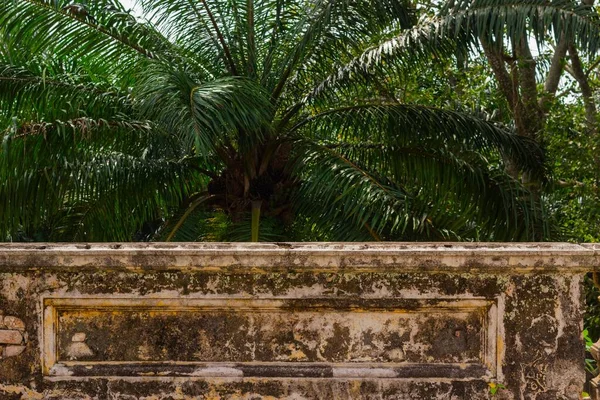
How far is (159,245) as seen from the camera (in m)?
4.12

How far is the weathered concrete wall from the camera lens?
393 cm

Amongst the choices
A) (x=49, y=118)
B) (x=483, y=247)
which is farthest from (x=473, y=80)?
(x=483, y=247)

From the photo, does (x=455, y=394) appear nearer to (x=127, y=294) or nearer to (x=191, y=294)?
(x=191, y=294)

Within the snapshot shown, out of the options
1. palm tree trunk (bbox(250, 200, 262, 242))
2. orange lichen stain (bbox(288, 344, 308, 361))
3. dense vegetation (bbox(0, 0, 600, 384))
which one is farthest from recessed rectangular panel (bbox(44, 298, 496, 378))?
palm tree trunk (bbox(250, 200, 262, 242))

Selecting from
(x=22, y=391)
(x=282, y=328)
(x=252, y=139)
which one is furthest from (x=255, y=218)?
(x=22, y=391)

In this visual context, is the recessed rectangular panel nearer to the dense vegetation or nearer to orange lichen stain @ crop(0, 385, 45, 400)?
orange lichen stain @ crop(0, 385, 45, 400)

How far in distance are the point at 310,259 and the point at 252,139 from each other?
3898mm

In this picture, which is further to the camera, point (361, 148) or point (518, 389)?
point (361, 148)

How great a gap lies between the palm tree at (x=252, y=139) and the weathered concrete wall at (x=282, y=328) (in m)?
3.27

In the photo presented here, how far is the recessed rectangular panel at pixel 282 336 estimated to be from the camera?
13.0 ft

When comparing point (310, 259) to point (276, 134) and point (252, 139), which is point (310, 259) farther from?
point (276, 134)

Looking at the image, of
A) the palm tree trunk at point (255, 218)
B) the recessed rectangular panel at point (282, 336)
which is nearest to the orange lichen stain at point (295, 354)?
the recessed rectangular panel at point (282, 336)

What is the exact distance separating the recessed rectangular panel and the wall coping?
162 millimetres

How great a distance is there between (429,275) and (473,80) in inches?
271
